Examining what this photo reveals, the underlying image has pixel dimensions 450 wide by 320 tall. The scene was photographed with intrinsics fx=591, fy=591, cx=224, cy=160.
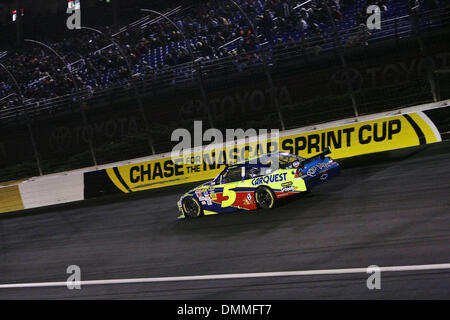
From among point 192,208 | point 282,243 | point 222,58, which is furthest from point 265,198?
point 222,58

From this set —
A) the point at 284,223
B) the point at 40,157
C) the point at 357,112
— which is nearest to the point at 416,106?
the point at 357,112

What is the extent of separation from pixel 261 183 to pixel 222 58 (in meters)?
10.2

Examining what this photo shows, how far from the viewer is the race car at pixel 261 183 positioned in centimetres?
1138

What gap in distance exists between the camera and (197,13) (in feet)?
109

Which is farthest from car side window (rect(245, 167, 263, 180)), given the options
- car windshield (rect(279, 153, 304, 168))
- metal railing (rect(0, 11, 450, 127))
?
metal railing (rect(0, 11, 450, 127))

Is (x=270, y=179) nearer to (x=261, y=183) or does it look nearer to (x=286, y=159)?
(x=261, y=183)

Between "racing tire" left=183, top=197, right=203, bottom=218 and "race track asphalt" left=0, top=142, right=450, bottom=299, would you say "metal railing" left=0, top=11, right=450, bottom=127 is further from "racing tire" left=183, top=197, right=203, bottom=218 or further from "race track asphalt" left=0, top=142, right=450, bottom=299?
"racing tire" left=183, top=197, right=203, bottom=218

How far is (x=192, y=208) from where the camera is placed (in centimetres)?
1314

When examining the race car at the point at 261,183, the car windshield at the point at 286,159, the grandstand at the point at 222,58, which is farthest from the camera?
the grandstand at the point at 222,58

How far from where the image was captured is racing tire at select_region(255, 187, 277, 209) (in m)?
11.7

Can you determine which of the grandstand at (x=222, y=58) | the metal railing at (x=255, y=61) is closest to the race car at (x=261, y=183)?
the grandstand at (x=222, y=58)

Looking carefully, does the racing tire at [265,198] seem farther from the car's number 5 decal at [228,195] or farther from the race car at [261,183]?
the car's number 5 decal at [228,195]

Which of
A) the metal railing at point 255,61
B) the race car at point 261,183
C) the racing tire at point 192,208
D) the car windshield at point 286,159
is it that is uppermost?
the metal railing at point 255,61
